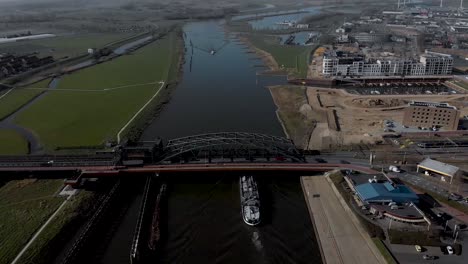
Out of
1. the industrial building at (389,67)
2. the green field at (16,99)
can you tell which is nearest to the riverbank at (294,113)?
the industrial building at (389,67)

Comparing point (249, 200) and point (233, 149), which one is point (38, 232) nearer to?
point (249, 200)

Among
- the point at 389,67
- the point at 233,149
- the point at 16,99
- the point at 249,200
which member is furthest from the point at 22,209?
the point at 389,67

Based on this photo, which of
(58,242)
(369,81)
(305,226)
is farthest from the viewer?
(369,81)

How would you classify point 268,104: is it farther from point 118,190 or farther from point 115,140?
point 118,190

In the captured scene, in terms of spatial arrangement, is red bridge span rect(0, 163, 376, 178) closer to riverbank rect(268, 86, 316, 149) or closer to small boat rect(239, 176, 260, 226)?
small boat rect(239, 176, 260, 226)

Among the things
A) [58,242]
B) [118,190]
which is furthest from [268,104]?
[58,242]

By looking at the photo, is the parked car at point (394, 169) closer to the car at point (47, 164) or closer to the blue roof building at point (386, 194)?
the blue roof building at point (386, 194)

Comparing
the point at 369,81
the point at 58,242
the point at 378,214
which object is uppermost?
the point at 369,81
